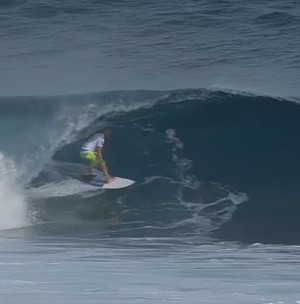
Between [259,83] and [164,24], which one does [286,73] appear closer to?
[259,83]

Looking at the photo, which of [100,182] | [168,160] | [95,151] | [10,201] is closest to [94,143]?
[95,151]

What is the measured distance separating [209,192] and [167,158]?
1.57m

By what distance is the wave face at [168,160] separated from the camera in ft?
49.7

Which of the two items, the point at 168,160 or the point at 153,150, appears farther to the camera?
the point at 153,150

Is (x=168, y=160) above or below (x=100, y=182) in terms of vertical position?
above

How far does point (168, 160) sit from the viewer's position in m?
17.4

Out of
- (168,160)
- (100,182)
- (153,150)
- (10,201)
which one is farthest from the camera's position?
(153,150)

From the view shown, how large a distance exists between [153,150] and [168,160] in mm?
463

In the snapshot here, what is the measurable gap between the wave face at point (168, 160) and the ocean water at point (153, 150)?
0.10 feet

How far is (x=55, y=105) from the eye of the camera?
2045cm

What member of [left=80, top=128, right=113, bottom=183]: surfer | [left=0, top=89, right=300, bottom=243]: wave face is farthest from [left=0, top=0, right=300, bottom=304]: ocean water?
[left=80, top=128, right=113, bottom=183]: surfer

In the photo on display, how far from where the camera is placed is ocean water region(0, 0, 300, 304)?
1069 cm

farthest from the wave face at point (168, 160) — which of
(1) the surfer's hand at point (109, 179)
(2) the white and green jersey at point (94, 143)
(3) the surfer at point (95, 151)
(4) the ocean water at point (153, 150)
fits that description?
(2) the white and green jersey at point (94, 143)

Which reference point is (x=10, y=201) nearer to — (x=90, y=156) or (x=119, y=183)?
(x=90, y=156)
